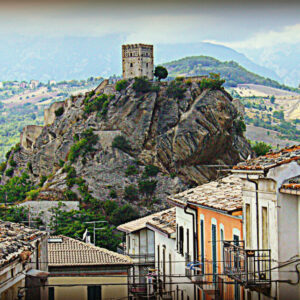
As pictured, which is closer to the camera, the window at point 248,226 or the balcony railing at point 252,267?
the balcony railing at point 252,267

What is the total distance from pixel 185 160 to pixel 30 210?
19.9m

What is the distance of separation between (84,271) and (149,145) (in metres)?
63.7

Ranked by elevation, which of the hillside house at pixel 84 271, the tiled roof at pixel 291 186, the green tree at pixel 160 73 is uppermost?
the green tree at pixel 160 73

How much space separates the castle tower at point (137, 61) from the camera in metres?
107

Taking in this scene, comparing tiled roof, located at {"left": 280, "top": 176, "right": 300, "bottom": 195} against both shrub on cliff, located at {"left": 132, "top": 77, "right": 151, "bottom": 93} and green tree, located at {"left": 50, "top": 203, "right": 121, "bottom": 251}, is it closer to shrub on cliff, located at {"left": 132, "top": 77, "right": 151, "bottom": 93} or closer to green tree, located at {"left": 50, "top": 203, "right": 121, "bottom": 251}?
green tree, located at {"left": 50, "top": 203, "right": 121, "bottom": 251}

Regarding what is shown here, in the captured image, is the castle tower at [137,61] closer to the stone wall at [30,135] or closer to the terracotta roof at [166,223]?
the stone wall at [30,135]

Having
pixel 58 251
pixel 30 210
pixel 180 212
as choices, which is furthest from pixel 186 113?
pixel 180 212

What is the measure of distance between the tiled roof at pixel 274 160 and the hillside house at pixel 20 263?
5525 millimetres

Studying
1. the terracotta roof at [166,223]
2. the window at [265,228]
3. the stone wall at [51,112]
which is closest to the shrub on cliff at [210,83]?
the stone wall at [51,112]

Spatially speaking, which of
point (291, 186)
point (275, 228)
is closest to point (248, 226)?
point (275, 228)

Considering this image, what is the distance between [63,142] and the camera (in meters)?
102

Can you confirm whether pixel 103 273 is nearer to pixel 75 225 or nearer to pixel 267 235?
pixel 267 235

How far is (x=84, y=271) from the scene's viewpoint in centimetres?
3403

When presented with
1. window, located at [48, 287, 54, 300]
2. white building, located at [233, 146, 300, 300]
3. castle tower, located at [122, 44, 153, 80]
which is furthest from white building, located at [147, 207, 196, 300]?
castle tower, located at [122, 44, 153, 80]
